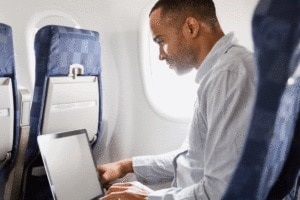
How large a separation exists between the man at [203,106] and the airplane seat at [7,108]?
0.45 m

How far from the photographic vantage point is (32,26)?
222 centimetres

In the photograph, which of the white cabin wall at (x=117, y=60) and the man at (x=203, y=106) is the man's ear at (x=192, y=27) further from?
the white cabin wall at (x=117, y=60)

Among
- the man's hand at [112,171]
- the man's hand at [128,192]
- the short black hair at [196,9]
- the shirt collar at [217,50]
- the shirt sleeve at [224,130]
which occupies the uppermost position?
the short black hair at [196,9]

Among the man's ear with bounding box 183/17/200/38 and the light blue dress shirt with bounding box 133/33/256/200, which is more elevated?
the man's ear with bounding box 183/17/200/38

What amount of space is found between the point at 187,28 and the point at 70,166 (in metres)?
0.78

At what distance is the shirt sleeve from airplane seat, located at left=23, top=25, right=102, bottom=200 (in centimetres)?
86

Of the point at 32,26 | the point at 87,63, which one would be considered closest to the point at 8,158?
the point at 87,63

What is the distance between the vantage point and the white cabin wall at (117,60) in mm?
2207

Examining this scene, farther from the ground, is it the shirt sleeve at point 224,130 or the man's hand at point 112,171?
the shirt sleeve at point 224,130

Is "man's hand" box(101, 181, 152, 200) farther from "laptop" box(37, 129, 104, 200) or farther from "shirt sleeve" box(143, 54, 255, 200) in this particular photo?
"laptop" box(37, 129, 104, 200)

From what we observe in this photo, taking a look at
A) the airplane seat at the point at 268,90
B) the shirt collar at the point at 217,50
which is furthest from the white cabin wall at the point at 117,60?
the airplane seat at the point at 268,90

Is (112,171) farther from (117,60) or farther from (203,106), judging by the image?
(203,106)

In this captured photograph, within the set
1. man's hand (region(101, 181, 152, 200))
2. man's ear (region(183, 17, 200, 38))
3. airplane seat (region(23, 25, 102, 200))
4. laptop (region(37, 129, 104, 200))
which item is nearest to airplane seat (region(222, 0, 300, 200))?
man's hand (region(101, 181, 152, 200))

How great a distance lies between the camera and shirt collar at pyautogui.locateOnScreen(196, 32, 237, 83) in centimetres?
136
